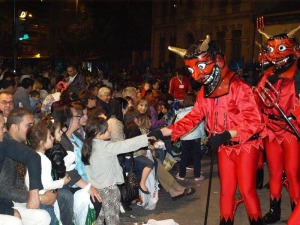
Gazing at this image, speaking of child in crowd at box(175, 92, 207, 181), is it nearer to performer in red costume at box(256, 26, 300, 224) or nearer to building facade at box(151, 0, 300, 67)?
performer in red costume at box(256, 26, 300, 224)

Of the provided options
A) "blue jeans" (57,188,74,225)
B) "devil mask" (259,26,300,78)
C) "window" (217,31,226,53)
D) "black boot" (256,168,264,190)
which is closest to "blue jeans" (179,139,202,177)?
"black boot" (256,168,264,190)

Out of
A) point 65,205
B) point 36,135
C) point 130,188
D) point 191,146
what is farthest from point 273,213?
point 36,135

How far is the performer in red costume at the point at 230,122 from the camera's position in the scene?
215 inches

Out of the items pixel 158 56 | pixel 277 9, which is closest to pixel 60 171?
pixel 277 9

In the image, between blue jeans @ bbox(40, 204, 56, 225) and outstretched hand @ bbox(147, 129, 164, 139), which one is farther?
outstretched hand @ bbox(147, 129, 164, 139)

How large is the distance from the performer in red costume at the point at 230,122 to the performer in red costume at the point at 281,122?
834 mm

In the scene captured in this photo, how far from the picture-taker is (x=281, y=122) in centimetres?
653

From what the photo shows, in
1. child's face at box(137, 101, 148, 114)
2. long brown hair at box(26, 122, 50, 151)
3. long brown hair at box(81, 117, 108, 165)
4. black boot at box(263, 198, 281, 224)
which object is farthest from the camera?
child's face at box(137, 101, 148, 114)

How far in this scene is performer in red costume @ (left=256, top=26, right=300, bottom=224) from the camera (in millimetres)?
6316

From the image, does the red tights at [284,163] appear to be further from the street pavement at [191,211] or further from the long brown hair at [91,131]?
the long brown hair at [91,131]

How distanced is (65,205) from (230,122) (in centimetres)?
202

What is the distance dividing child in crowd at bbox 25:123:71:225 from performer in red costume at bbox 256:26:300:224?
9.02ft

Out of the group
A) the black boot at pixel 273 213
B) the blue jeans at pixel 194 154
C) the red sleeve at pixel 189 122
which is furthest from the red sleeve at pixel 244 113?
the blue jeans at pixel 194 154

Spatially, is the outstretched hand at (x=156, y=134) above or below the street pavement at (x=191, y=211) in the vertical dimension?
above
